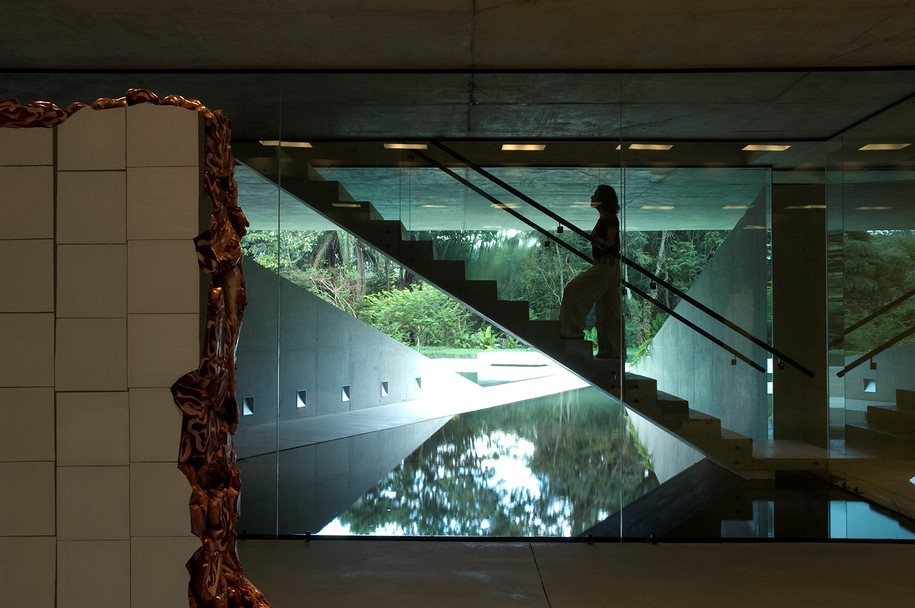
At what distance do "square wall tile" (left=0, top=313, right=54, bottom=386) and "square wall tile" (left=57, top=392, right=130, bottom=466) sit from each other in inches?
4.3

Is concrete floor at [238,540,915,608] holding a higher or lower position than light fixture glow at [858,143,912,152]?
lower

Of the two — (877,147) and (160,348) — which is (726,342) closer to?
(877,147)

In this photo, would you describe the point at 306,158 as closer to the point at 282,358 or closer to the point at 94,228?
the point at 282,358

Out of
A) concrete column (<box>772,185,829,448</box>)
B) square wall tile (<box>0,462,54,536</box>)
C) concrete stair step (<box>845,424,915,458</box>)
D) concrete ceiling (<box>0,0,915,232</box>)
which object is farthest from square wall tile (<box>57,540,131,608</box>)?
concrete stair step (<box>845,424,915,458</box>)

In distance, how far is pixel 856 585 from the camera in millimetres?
3867

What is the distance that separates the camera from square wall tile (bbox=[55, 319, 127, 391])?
2.62m

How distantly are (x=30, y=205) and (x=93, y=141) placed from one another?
1.03ft

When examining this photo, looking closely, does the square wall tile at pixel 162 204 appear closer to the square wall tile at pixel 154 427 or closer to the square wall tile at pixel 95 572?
the square wall tile at pixel 154 427

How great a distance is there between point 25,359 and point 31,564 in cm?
71

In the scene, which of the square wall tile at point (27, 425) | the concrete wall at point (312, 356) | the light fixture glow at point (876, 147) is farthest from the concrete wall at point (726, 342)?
the square wall tile at point (27, 425)

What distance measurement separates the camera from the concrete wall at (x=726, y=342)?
15.4 feet

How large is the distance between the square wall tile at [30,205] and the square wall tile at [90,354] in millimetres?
338

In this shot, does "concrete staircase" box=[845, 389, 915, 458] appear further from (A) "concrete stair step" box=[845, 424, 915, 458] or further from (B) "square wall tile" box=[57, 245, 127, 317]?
(B) "square wall tile" box=[57, 245, 127, 317]

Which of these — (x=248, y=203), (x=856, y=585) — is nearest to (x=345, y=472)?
(x=248, y=203)
